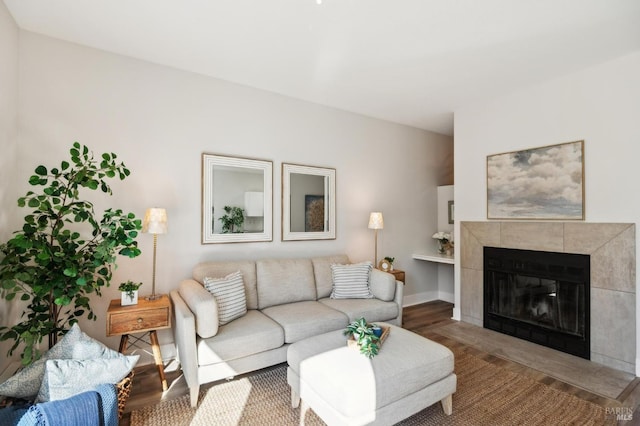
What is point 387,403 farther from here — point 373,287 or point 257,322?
point 373,287

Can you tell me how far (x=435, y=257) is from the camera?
461 cm

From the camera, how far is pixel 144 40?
2625 mm

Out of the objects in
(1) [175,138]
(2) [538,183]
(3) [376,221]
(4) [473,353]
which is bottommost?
(4) [473,353]

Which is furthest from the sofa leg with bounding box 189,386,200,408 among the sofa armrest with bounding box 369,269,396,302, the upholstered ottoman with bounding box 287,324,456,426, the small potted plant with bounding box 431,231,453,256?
the small potted plant with bounding box 431,231,453,256

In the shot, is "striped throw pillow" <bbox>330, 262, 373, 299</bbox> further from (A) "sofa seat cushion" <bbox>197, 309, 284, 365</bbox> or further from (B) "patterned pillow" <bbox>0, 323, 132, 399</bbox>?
(B) "patterned pillow" <bbox>0, 323, 132, 399</bbox>

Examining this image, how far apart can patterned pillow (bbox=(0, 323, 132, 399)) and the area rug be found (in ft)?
1.81

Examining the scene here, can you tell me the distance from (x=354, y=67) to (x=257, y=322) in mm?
2519

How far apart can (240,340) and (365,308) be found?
1.26 meters

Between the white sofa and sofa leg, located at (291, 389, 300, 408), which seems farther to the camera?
the white sofa

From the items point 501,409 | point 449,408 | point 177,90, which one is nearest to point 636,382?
point 501,409

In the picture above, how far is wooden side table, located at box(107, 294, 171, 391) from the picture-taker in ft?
7.75

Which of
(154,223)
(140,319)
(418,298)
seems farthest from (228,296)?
(418,298)

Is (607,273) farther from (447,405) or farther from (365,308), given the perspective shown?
(365,308)

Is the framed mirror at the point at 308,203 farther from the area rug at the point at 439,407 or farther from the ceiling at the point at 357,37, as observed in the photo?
the area rug at the point at 439,407
